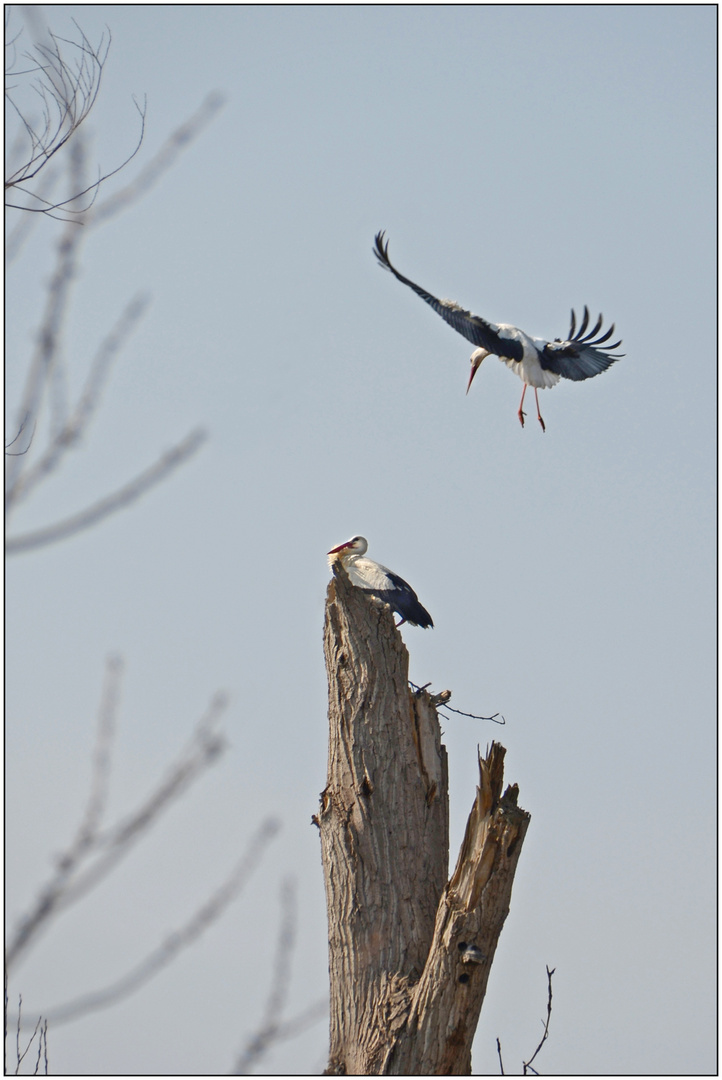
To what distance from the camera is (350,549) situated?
848 cm

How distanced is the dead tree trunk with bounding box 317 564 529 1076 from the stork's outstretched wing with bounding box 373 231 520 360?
2.63m

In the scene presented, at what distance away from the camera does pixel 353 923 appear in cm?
580

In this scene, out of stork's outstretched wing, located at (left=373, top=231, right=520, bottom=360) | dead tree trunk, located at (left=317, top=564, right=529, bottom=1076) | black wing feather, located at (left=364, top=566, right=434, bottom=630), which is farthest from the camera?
stork's outstretched wing, located at (left=373, top=231, right=520, bottom=360)

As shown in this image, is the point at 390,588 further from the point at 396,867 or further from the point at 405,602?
the point at 396,867

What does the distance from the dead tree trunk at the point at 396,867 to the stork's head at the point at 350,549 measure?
82.3 inches

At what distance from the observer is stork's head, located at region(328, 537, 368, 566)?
332 inches

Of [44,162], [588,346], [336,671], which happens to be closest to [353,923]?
[336,671]

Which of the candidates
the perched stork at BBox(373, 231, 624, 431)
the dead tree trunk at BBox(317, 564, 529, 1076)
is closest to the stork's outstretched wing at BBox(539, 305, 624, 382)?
the perched stork at BBox(373, 231, 624, 431)

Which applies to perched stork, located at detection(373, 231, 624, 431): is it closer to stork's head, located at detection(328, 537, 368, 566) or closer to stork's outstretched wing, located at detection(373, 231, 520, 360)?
stork's outstretched wing, located at detection(373, 231, 520, 360)

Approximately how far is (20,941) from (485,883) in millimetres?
3376

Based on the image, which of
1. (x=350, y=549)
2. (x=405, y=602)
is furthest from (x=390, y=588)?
(x=350, y=549)

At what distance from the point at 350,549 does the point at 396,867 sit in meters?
3.06

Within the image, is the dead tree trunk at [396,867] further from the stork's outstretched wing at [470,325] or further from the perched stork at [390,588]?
the stork's outstretched wing at [470,325]

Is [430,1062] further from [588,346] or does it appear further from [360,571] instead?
[588,346]
